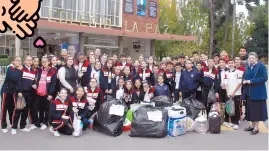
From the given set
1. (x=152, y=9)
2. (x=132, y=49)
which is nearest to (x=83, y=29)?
(x=132, y=49)

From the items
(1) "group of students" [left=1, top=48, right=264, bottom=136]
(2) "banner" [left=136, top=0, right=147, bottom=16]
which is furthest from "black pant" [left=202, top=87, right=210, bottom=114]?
(2) "banner" [left=136, top=0, right=147, bottom=16]

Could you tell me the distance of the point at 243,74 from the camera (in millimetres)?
6434

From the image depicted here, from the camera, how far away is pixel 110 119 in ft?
19.9

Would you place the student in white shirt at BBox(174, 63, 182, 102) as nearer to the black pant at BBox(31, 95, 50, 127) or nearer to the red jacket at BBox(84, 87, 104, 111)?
the red jacket at BBox(84, 87, 104, 111)

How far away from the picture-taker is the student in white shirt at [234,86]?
6.66 meters

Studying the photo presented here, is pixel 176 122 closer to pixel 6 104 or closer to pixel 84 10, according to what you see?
pixel 6 104

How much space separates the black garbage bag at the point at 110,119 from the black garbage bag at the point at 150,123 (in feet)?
→ 0.98

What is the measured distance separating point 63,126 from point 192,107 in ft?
8.87

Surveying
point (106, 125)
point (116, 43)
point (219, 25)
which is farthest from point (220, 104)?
point (219, 25)

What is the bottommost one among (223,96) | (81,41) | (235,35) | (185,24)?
(223,96)

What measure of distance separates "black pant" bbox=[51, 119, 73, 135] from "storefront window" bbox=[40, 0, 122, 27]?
49.9 ft

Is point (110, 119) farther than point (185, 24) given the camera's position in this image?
No

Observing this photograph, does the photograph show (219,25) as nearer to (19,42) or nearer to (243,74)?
(19,42)

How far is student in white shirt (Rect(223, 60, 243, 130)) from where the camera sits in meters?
6.66
